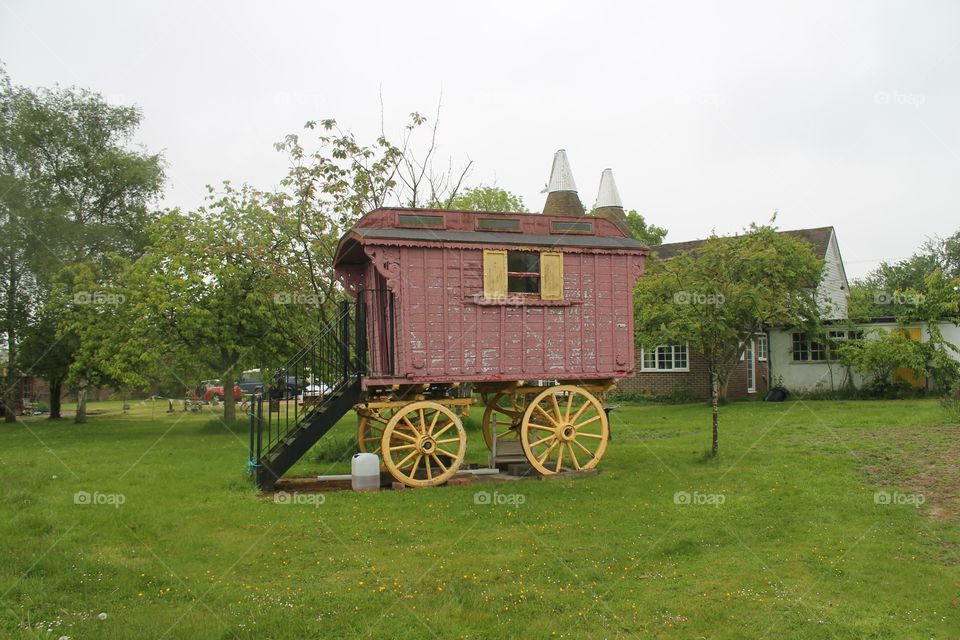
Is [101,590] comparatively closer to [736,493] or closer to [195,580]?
[195,580]

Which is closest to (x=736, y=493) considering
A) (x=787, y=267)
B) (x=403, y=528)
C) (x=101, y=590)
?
(x=403, y=528)

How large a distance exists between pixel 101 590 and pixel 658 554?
569 cm

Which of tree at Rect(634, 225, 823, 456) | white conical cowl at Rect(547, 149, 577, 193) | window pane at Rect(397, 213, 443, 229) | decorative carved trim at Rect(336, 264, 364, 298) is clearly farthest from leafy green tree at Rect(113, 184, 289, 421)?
white conical cowl at Rect(547, 149, 577, 193)

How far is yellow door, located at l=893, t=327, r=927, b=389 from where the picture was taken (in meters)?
25.0

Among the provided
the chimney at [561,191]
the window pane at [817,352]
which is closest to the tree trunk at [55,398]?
the chimney at [561,191]

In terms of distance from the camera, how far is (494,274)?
13.0 m

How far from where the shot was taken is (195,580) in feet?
24.9
